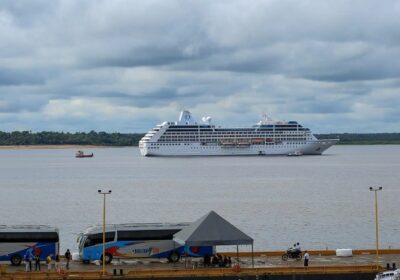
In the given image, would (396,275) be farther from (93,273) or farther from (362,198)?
(362,198)

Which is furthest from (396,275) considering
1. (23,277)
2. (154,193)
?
(154,193)

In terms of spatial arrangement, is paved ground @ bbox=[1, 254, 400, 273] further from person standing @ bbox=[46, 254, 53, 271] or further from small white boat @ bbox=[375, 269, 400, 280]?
small white boat @ bbox=[375, 269, 400, 280]

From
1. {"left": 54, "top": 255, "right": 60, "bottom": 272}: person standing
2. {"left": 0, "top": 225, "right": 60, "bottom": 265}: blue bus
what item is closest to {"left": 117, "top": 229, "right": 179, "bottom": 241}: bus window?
{"left": 54, "top": 255, "right": 60, "bottom": 272}: person standing

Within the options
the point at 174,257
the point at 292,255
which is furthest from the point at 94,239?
the point at 292,255

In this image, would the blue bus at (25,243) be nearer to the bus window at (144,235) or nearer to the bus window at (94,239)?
the bus window at (94,239)

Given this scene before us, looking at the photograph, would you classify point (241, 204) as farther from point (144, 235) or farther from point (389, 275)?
point (389, 275)

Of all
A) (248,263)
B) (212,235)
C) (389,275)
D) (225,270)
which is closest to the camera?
(389,275)

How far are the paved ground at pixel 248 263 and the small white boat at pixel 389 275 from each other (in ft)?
10.8

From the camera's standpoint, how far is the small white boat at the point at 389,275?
32.8 metres

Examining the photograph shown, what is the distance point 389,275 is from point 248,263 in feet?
24.0

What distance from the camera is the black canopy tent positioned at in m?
36.7

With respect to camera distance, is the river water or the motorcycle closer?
the motorcycle

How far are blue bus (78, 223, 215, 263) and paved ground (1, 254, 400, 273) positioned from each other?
0.36m

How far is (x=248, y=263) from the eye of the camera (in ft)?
128
